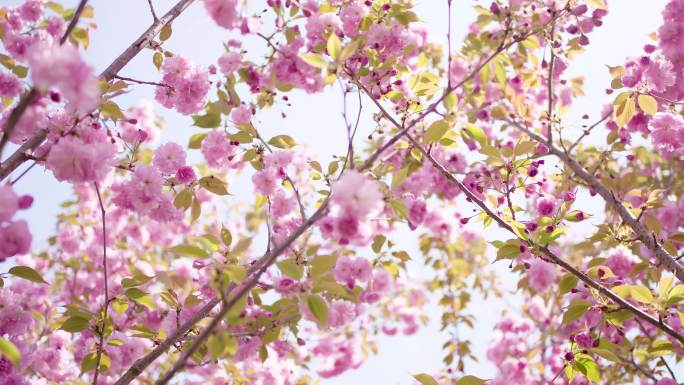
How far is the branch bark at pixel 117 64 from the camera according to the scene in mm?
1880

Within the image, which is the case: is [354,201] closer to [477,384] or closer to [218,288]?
[218,288]

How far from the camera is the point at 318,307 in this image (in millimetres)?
1598

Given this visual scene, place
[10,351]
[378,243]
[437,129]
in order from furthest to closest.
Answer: [378,243] → [437,129] → [10,351]

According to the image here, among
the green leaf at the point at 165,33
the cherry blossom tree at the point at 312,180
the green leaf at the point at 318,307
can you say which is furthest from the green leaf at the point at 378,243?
the green leaf at the point at 165,33

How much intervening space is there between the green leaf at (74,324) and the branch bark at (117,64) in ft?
2.08

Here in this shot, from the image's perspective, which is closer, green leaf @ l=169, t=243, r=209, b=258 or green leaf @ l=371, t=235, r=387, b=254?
green leaf @ l=169, t=243, r=209, b=258

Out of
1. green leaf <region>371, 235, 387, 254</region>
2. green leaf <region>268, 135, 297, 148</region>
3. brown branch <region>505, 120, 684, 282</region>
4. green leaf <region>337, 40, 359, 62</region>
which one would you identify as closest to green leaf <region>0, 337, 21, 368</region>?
green leaf <region>337, 40, 359, 62</region>

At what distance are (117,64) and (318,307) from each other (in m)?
1.48

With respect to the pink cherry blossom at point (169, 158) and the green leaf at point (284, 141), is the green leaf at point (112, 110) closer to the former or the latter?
the pink cherry blossom at point (169, 158)

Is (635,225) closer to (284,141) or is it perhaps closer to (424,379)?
(424,379)

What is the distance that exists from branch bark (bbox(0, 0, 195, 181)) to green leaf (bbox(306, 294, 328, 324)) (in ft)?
4.12

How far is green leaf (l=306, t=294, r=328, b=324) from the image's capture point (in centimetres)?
159

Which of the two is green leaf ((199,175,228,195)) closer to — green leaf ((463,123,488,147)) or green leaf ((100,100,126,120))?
green leaf ((100,100,126,120))

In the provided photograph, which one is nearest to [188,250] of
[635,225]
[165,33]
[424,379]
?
[424,379]
